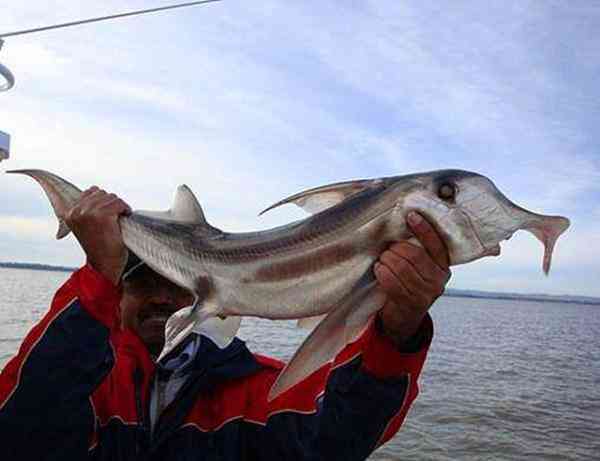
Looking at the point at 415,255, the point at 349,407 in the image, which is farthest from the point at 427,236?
the point at 349,407

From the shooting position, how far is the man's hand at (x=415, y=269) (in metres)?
2.67

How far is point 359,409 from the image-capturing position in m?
3.64

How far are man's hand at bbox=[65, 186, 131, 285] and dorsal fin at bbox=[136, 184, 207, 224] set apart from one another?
9.0 inches

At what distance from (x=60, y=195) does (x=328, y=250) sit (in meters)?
1.61

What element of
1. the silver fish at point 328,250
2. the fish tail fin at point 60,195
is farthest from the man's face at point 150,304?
the silver fish at point 328,250

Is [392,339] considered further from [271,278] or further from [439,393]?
[439,393]

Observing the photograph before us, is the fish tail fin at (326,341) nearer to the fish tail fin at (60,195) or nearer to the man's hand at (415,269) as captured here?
the man's hand at (415,269)

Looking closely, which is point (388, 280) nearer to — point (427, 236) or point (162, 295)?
A: point (427, 236)

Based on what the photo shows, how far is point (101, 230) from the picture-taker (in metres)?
3.18

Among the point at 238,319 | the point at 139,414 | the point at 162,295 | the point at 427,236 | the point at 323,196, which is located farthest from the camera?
the point at 162,295

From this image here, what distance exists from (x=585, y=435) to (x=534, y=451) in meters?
2.89

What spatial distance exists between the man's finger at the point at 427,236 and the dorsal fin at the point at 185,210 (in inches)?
46.7

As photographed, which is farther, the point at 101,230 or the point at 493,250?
the point at 101,230

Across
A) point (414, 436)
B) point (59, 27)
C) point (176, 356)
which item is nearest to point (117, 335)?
point (176, 356)
